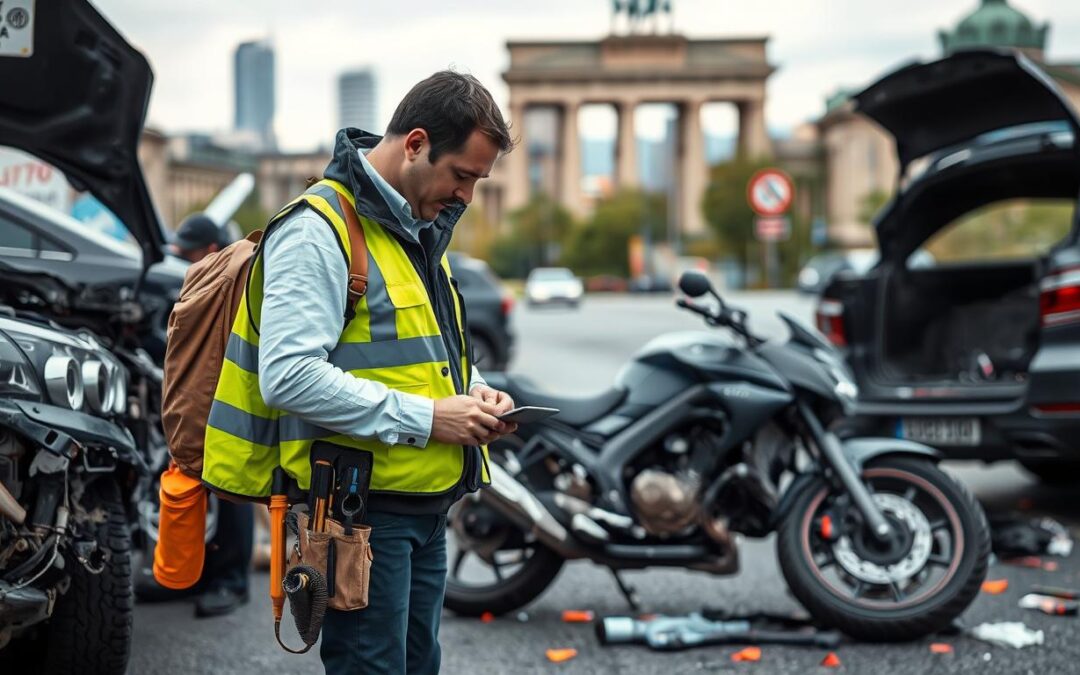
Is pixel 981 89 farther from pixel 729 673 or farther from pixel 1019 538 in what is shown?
pixel 729 673

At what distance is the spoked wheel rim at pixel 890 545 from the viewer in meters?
5.16

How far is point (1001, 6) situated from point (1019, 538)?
97863 mm

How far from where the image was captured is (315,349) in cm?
279

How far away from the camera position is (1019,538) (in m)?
6.61

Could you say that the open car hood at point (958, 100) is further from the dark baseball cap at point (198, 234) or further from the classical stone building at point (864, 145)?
the classical stone building at point (864, 145)

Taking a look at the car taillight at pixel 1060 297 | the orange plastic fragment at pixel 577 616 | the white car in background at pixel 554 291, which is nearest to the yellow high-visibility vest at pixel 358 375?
the orange plastic fragment at pixel 577 616

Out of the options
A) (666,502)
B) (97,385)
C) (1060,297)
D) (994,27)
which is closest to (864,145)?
(994,27)

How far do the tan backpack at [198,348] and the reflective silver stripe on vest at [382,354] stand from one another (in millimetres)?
324

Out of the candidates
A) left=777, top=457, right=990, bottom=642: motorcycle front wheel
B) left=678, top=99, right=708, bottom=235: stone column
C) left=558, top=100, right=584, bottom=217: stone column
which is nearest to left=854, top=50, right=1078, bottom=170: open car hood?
left=777, top=457, right=990, bottom=642: motorcycle front wheel

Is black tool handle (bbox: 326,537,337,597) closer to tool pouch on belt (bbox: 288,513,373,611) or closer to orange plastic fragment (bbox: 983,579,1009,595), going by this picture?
tool pouch on belt (bbox: 288,513,373,611)

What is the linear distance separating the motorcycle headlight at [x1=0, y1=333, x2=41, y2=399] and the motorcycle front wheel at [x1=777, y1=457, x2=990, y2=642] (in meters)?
2.67

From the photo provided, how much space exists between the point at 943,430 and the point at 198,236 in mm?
3708

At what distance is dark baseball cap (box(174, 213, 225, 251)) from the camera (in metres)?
6.05

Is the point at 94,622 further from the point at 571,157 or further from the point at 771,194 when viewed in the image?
the point at 571,157
